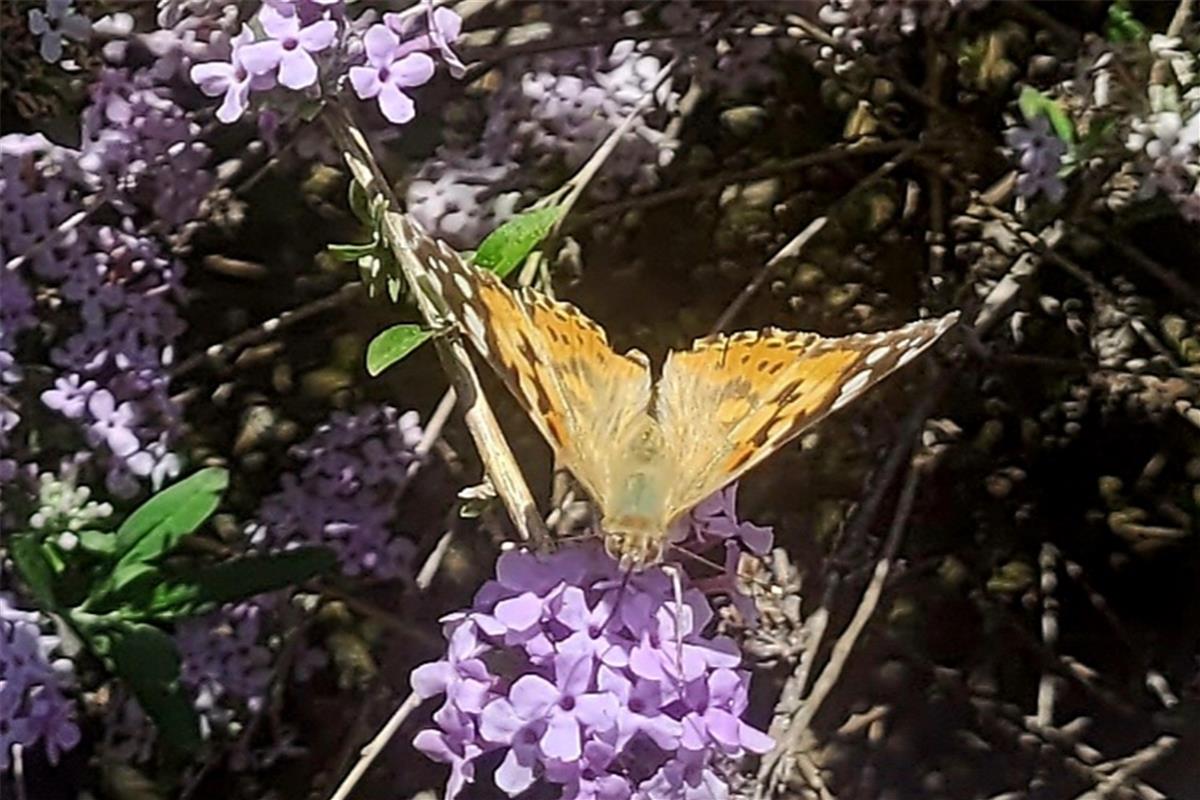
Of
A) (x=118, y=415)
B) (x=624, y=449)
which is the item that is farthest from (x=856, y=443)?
(x=118, y=415)

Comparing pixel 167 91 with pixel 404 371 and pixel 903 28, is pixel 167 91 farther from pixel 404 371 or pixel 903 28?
pixel 903 28

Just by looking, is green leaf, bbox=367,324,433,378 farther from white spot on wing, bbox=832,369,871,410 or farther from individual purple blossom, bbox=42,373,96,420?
individual purple blossom, bbox=42,373,96,420

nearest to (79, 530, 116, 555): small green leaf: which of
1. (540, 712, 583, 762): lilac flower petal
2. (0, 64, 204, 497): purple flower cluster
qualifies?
(0, 64, 204, 497): purple flower cluster

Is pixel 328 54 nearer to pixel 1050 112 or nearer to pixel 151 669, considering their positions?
pixel 151 669

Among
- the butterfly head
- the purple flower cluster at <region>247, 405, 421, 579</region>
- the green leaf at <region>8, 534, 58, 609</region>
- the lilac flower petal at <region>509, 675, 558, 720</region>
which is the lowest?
the purple flower cluster at <region>247, 405, 421, 579</region>

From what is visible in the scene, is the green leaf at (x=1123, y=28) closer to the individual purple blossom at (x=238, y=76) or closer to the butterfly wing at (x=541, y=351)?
the butterfly wing at (x=541, y=351)

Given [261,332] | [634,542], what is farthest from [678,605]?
[261,332]

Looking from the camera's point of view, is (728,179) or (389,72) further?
(728,179)
